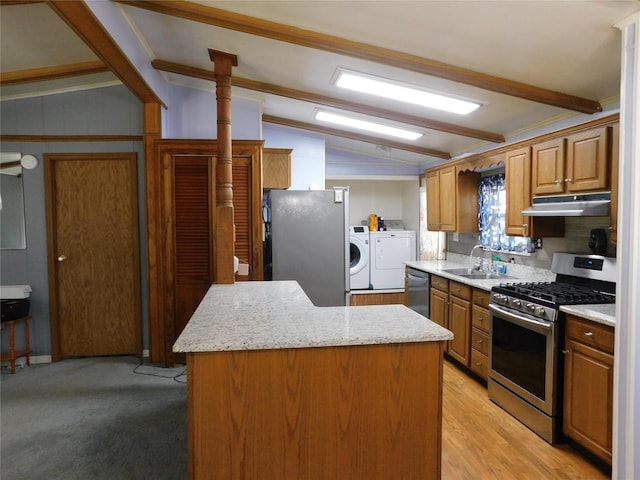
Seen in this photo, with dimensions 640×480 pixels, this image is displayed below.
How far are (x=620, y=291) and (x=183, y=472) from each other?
92.4 inches

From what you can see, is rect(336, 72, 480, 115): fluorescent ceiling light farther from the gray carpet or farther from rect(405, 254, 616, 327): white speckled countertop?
the gray carpet

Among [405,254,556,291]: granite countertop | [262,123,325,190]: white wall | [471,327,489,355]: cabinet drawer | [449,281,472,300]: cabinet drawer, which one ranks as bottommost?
[471,327,489,355]: cabinet drawer

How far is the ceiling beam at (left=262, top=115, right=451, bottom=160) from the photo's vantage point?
4.67 metres

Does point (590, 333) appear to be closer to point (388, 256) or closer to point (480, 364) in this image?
point (480, 364)

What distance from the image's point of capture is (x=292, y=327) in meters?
1.51

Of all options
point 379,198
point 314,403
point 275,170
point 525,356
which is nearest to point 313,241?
point 275,170

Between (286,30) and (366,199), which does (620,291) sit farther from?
(366,199)

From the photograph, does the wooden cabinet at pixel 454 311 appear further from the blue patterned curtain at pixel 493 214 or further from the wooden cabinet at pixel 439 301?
the blue patterned curtain at pixel 493 214

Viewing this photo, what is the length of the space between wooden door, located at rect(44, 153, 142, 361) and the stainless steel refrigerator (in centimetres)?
136

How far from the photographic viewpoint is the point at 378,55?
242cm

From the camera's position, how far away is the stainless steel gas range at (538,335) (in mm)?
2377

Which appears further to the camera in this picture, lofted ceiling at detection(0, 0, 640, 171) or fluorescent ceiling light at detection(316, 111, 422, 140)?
fluorescent ceiling light at detection(316, 111, 422, 140)

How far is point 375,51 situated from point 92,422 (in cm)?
300

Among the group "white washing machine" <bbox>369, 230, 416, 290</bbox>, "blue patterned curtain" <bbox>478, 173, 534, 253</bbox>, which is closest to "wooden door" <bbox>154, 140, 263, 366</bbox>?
"blue patterned curtain" <bbox>478, 173, 534, 253</bbox>
